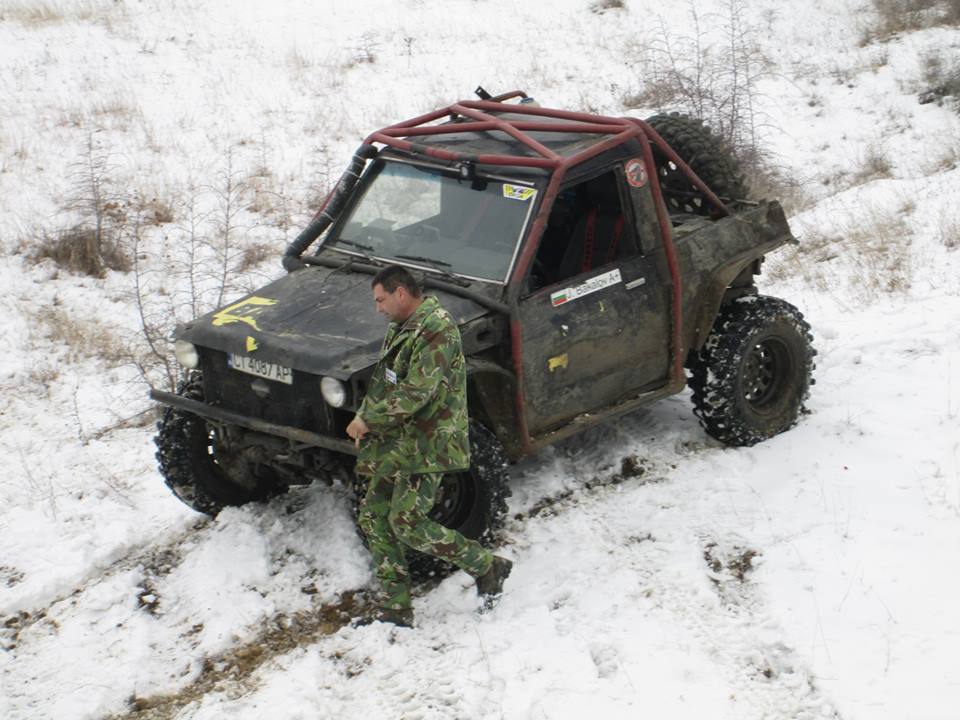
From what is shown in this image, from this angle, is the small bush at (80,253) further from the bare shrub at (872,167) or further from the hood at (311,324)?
the bare shrub at (872,167)

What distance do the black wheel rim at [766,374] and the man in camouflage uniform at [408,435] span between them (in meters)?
2.44

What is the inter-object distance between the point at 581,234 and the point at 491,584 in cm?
237

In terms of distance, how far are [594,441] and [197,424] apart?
94.7 inches

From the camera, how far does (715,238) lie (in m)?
6.54

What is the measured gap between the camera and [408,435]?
189 inches

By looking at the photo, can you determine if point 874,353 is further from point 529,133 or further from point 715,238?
point 529,133

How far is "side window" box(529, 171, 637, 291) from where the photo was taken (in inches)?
251

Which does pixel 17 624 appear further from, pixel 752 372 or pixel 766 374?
pixel 766 374

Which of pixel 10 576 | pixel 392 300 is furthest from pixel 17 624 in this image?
pixel 392 300

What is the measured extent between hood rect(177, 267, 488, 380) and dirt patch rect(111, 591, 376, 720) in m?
1.22

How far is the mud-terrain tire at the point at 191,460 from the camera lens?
588 centimetres

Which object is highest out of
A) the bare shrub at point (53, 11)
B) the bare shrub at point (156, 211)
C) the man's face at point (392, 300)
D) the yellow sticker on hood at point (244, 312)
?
the bare shrub at point (53, 11)

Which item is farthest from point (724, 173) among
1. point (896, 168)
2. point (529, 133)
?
point (896, 168)

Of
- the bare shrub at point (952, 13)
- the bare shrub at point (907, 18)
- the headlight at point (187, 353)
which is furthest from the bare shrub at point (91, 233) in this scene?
the bare shrub at point (952, 13)
